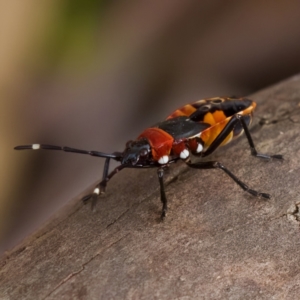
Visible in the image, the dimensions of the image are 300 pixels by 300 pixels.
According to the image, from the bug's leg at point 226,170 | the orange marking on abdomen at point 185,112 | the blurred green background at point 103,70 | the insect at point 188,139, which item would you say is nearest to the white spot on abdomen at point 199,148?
the insect at point 188,139

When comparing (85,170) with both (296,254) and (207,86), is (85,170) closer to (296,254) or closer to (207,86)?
(207,86)

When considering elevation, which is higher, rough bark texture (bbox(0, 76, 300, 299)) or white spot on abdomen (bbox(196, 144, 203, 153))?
white spot on abdomen (bbox(196, 144, 203, 153))

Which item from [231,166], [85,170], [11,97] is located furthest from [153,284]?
[11,97]

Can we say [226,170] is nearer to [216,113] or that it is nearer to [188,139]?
[188,139]

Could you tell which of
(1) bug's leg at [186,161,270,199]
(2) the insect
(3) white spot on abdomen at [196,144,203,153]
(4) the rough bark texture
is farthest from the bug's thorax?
(3) white spot on abdomen at [196,144,203,153]

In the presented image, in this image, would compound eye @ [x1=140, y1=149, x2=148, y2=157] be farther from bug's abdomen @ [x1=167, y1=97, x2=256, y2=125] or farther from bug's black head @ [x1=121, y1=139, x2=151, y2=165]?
bug's abdomen @ [x1=167, y1=97, x2=256, y2=125]

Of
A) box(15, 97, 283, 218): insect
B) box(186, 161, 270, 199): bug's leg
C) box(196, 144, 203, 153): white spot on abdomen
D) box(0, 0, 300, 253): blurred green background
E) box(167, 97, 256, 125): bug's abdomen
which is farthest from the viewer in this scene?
box(0, 0, 300, 253): blurred green background

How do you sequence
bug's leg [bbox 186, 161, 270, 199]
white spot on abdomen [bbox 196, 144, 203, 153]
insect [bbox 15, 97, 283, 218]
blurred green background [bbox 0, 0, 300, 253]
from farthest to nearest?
blurred green background [bbox 0, 0, 300, 253] < white spot on abdomen [bbox 196, 144, 203, 153] < insect [bbox 15, 97, 283, 218] < bug's leg [bbox 186, 161, 270, 199]
